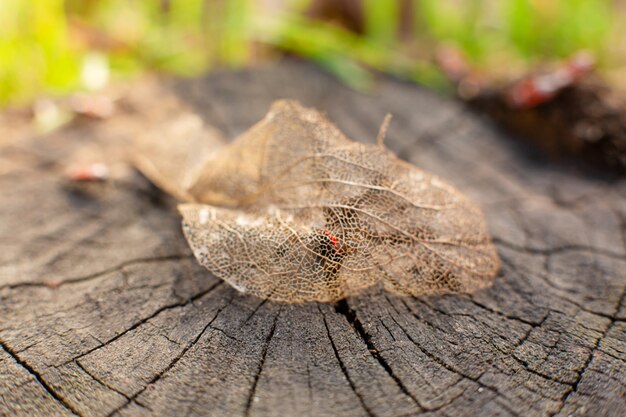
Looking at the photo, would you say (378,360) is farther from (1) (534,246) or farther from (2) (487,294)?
(1) (534,246)

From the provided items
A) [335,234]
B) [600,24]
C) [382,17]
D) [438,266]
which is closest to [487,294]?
[438,266]

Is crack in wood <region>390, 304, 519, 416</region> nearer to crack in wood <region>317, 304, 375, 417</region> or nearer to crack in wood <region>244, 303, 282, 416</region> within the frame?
crack in wood <region>317, 304, 375, 417</region>

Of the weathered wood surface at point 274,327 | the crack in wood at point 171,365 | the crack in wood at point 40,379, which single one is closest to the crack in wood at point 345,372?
the weathered wood surface at point 274,327

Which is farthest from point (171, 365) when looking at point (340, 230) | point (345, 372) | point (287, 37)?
point (287, 37)

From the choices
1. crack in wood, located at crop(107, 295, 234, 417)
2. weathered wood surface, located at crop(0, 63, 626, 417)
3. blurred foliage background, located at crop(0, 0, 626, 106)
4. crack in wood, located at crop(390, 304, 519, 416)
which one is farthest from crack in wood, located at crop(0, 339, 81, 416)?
blurred foliage background, located at crop(0, 0, 626, 106)

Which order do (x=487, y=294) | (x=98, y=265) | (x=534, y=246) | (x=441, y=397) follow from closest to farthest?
(x=441, y=397)
(x=487, y=294)
(x=98, y=265)
(x=534, y=246)

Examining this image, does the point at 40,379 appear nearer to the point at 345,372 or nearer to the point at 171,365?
the point at 171,365
